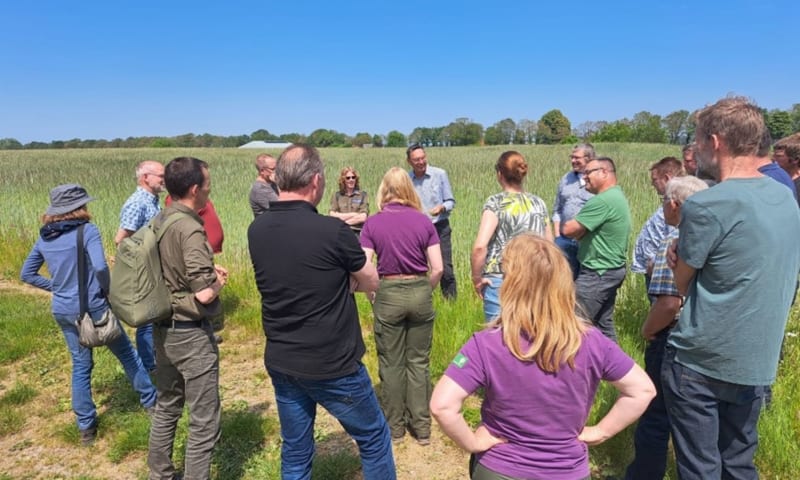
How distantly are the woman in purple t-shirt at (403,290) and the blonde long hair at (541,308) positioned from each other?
1581 millimetres

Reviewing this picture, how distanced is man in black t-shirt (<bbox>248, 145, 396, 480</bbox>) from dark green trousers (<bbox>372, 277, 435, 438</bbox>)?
33.7 inches

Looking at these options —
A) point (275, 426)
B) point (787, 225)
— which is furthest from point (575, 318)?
point (275, 426)

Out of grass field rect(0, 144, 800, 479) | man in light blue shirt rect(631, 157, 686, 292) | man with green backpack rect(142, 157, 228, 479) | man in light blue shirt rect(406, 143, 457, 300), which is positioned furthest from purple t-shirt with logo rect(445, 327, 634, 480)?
man in light blue shirt rect(406, 143, 457, 300)

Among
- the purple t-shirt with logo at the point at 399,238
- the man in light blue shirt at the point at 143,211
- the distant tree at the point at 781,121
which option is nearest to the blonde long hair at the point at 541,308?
the purple t-shirt with logo at the point at 399,238

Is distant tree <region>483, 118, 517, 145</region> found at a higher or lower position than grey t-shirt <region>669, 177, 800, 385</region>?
higher

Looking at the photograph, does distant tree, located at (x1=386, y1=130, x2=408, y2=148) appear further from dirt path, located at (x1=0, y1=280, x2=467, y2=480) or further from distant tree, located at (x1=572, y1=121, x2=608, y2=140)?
dirt path, located at (x1=0, y1=280, x2=467, y2=480)

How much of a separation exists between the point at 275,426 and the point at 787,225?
11.6 ft

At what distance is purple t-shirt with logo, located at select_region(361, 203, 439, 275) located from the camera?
3.20 metres

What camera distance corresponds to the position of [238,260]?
764 centimetres

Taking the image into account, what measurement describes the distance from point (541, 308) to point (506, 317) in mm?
121

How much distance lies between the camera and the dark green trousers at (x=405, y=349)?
329 cm

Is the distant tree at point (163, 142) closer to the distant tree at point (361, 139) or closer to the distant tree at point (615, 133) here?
the distant tree at point (361, 139)

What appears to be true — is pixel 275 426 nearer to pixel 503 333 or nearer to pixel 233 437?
pixel 233 437

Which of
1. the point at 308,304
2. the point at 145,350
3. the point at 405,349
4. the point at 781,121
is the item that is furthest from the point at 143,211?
the point at 781,121
